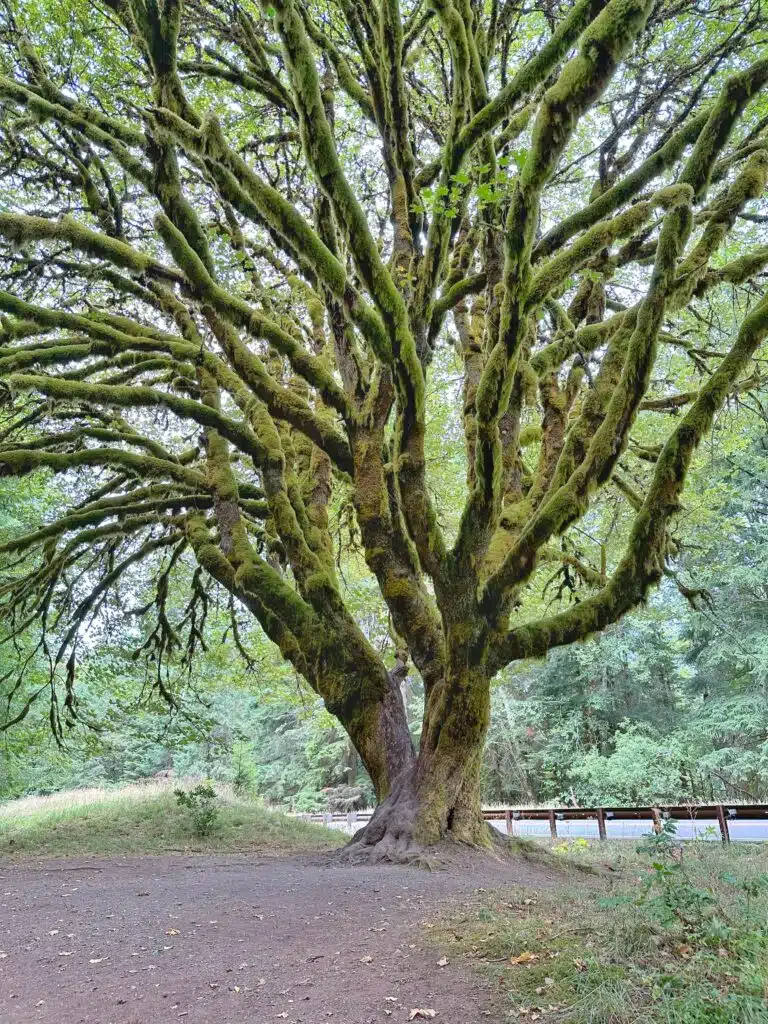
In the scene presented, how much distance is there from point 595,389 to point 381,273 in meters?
2.23

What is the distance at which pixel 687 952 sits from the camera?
266 centimetres

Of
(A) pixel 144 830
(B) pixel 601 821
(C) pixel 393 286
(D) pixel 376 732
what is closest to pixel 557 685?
(B) pixel 601 821

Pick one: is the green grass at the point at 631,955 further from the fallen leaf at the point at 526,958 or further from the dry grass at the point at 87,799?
the dry grass at the point at 87,799

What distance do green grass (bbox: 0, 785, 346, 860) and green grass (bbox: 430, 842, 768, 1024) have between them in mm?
5931

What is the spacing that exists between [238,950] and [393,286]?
4.36m

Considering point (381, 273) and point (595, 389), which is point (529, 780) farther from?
point (381, 273)

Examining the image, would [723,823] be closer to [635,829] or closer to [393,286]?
[635,829]

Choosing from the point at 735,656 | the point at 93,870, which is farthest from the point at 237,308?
the point at 735,656

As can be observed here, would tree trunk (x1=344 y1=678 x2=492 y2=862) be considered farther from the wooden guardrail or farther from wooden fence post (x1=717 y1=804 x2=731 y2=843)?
wooden fence post (x1=717 y1=804 x2=731 y2=843)

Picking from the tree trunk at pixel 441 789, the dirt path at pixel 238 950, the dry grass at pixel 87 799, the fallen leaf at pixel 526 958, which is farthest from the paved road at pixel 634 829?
the dry grass at pixel 87 799

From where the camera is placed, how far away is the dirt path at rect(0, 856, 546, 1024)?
2.80 metres

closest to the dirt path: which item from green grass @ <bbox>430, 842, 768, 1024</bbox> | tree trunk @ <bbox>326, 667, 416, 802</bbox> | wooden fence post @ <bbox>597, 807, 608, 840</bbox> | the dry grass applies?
green grass @ <bbox>430, 842, 768, 1024</bbox>

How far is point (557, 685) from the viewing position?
22.3 meters

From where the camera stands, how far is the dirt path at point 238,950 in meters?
2.80
